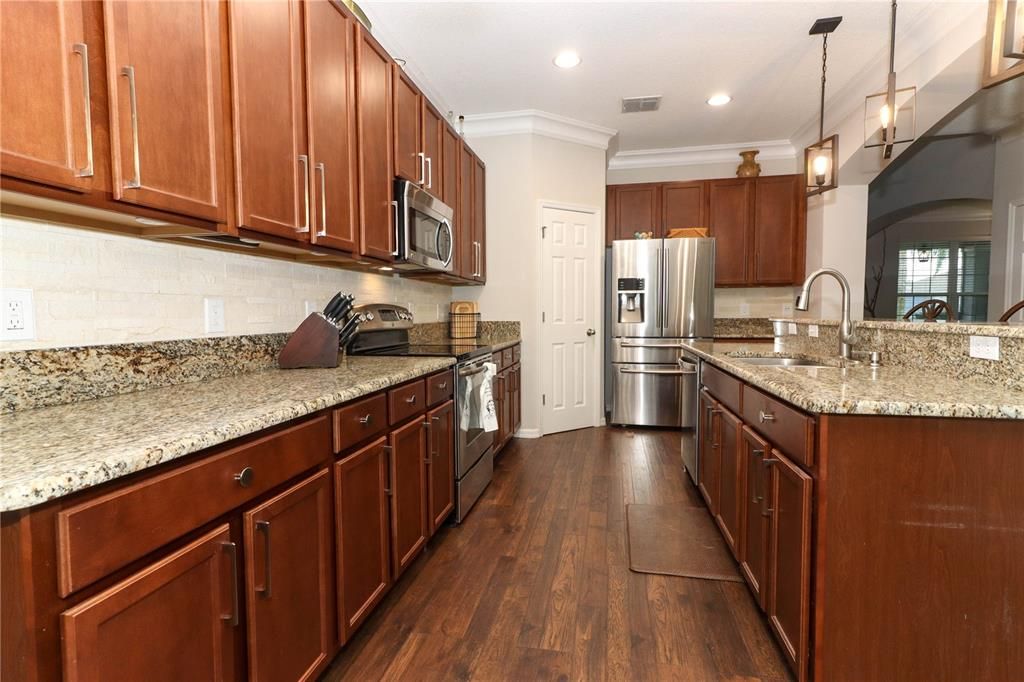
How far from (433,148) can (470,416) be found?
1.66m

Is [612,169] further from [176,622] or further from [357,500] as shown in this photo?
[176,622]

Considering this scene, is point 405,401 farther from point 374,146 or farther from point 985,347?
point 985,347

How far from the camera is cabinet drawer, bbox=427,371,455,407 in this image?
218 centimetres

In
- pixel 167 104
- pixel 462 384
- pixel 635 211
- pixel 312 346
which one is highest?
pixel 635 211

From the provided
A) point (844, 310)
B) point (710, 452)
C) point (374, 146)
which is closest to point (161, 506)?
point (374, 146)

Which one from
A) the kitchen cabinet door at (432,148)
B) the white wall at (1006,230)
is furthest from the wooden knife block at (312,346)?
the white wall at (1006,230)

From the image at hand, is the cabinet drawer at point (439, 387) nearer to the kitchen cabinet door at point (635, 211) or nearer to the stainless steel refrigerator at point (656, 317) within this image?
the stainless steel refrigerator at point (656, 317)

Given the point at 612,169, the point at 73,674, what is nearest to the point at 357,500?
the point at 73,674

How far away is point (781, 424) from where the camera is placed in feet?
5.00

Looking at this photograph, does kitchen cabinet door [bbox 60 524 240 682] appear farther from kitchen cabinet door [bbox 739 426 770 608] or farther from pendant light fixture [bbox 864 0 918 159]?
pendant light fixture [bbox 864 0 918 159]

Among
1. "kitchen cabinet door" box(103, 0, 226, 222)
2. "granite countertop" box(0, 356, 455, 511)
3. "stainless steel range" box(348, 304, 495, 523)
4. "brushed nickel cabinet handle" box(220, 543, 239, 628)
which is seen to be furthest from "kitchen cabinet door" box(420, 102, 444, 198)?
"brushed nickel cabinet handle" box(220, 543, 239, 628)

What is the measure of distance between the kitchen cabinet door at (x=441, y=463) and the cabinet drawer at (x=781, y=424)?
130 cm

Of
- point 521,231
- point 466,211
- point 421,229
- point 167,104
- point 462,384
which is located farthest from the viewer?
point 521,231

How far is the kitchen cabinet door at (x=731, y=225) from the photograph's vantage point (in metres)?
4.99
